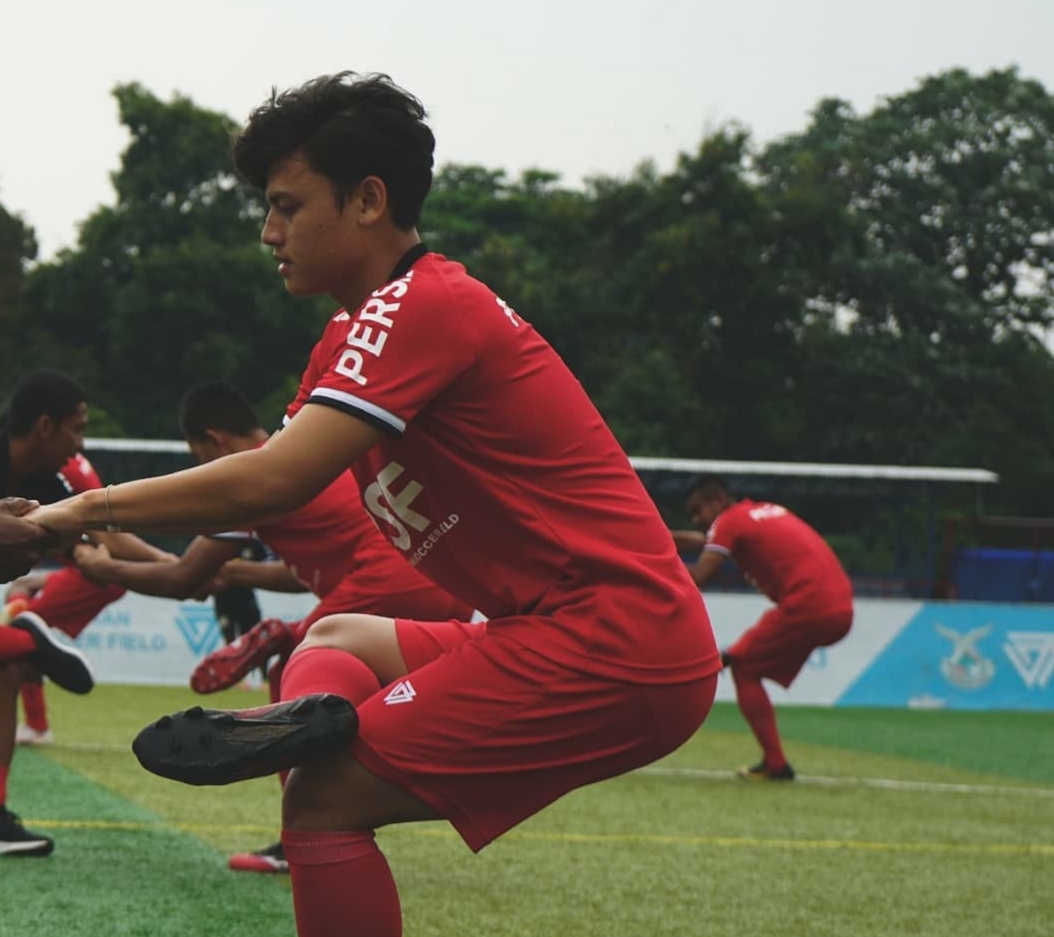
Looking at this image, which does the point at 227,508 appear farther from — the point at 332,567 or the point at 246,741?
the point at 332,567

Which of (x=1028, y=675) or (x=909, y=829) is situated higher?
(x=909, y=829)

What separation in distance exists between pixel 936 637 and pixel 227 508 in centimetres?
1815

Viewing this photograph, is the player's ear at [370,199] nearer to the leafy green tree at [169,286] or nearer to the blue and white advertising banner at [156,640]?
the blue and white advertising banner at [156,640]

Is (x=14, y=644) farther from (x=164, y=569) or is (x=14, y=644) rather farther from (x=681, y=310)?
(x=681, y=310)

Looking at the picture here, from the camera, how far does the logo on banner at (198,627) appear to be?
19.1 m

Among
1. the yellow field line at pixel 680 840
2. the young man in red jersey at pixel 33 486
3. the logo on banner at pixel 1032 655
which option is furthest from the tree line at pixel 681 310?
the young man in red jersey at pixel 33 486

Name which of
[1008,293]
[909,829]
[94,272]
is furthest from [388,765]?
[1008,293]

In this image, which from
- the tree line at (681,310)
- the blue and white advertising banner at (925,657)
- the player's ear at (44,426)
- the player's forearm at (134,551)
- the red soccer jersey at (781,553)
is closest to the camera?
the player's forearm at (134,551)

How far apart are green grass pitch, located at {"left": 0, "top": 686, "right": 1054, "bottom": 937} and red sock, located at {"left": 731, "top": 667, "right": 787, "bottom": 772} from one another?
0.24 meters

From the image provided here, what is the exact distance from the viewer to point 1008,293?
159ft

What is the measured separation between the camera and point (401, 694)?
3.20 meters

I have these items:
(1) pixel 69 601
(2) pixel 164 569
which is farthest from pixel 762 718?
(2) pixel 164 569

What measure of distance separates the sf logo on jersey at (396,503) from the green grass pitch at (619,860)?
2.48 m

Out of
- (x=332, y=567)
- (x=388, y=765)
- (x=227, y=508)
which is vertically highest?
(x=227, y=508)
